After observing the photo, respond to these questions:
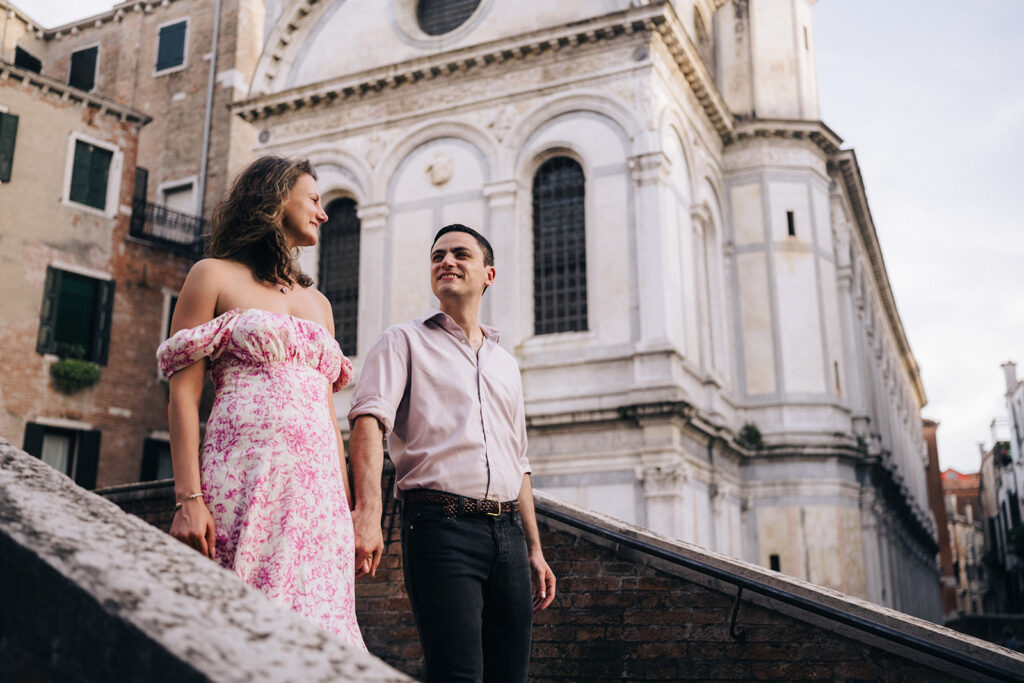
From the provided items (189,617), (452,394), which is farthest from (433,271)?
(189,617)

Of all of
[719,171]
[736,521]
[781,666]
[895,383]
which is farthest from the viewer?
[895,383]

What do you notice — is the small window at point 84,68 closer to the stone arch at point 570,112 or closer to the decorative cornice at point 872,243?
the stone arch at point 570,112

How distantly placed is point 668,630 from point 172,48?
26.2 meters

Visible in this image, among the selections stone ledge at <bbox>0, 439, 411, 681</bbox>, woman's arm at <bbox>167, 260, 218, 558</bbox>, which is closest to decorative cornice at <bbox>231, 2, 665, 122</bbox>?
woman's arm at <bbox>167, 260, 218, 558</bbox>

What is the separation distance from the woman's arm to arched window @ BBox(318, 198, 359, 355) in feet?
56.9

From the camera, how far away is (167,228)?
78.1 feet

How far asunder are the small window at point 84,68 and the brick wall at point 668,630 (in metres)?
26.2

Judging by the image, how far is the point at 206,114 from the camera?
1051 inches

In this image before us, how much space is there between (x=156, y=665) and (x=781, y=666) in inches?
176

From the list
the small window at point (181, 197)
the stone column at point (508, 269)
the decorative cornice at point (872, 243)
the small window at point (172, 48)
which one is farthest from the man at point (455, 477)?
the small window at point (172, 48)

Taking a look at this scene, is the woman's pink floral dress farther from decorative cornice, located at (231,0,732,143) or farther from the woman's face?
decorative cornice, located at (231,0,732,143)

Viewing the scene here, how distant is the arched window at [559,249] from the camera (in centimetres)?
1867

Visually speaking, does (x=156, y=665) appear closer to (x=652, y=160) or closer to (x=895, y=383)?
(x=652, y=160)

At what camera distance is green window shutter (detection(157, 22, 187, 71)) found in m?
27.8
